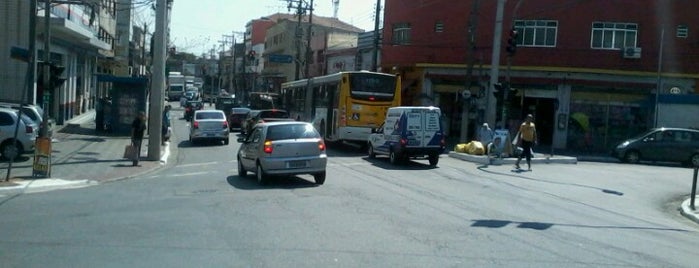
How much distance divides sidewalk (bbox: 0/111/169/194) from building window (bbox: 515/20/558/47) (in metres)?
19.9

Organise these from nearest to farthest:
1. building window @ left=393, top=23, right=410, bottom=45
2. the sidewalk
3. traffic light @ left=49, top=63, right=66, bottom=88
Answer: the sidewalk → traffic light @ left=49, top=63, right=66, bottom=88 → building window @ left=393, top=23, right=410, bottom=45

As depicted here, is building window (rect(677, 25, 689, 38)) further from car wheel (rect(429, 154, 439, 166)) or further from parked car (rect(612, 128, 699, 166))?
car wheel (rect(429, 154, 439, 166))

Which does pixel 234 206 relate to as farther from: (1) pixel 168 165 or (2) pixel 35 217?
(1) pixel 168 165

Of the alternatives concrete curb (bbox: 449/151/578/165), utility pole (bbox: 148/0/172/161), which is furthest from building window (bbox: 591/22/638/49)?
utility pole (bbox: 148/0/172/161)

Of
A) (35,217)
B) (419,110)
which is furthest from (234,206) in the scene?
(419,110)

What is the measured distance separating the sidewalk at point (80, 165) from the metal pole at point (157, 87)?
0.56 meters

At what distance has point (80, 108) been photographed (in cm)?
4966

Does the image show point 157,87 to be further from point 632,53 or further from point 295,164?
point 632,53

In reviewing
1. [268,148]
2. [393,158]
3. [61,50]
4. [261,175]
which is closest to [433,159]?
[393,158]

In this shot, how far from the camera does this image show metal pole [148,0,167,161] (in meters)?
25.0

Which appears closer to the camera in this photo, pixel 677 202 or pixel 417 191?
pixel 417 191

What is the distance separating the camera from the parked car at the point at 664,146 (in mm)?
32094

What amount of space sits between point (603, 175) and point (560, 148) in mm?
16559

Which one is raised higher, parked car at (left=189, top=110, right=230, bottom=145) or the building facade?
the building facade
